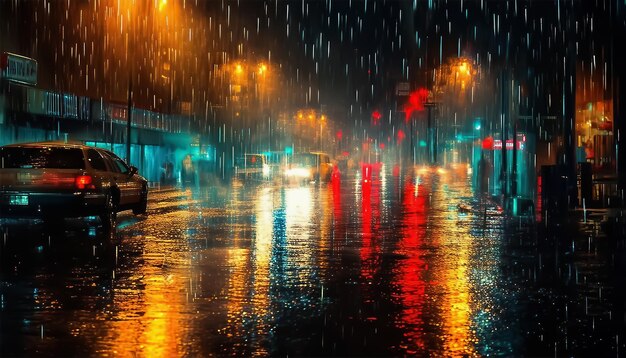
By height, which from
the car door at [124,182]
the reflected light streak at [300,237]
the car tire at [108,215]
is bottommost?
the reflected light streak at [300,237]

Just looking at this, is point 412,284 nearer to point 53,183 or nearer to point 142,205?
point 53,183

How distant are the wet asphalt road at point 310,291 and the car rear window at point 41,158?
4.54 ft

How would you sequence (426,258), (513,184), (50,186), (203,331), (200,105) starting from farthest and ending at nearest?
(200,105), (513,184), (50,186), (426,258), (203,331)

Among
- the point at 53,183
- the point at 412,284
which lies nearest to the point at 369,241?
the point at 412,284

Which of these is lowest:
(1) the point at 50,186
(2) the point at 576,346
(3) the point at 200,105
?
(2) the point at 576,346

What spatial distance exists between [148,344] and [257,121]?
276ft

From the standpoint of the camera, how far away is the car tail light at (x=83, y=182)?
17.2 metres

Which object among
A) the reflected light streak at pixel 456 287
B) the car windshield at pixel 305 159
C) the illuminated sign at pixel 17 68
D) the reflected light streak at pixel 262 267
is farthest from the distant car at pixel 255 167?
the reflected light streak at pixel 456 287

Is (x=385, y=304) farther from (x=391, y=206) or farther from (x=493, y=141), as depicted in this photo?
(x=493, y=141)

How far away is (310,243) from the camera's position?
1550 cm

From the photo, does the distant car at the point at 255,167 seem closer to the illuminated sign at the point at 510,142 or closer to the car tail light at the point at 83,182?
the illuminated sign at the point at 510,142

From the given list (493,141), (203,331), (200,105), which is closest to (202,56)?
(200,105)

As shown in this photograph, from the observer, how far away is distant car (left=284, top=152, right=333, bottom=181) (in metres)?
47.7

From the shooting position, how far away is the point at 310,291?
10148 millimetres
